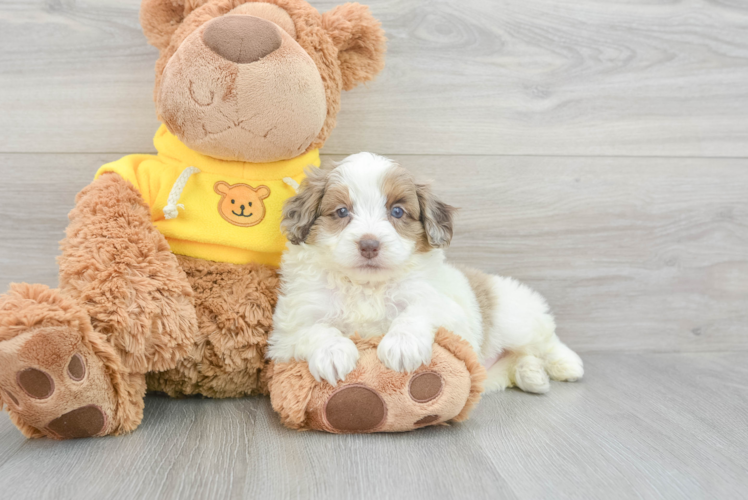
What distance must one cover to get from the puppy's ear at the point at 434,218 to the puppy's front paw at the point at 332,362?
354 mm

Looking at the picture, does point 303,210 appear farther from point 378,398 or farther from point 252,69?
point 378,398

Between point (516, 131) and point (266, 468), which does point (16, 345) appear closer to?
point (266, 468)

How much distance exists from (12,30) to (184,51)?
2.70ft

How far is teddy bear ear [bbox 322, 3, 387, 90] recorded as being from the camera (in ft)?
5.11

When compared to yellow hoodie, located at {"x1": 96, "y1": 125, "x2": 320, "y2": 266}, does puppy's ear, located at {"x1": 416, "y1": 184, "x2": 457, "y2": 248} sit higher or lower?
higher

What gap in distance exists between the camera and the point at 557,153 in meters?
2.04

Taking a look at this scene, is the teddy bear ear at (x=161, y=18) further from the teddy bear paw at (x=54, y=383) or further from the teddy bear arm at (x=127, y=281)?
the teddy bear paw at (x=54, y=383)

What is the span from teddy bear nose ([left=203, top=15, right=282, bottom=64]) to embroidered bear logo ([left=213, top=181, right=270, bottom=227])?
1.12ft

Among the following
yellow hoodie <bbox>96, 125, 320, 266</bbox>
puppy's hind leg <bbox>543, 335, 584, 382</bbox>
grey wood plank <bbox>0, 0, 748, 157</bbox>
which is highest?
grey wood plank <bbox>0, 0, 748, 157</bbox>

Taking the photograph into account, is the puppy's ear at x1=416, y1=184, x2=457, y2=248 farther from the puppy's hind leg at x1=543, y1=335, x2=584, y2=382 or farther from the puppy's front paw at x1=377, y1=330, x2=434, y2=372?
the puppy's hind leg at x1=543, y1=335, x2=584, y2=382

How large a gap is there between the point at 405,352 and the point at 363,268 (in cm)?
22

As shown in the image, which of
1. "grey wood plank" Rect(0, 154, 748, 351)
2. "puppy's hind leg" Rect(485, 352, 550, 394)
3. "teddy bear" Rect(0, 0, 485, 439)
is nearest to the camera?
"teddy bear" Rect(0, 0, 485, 439)

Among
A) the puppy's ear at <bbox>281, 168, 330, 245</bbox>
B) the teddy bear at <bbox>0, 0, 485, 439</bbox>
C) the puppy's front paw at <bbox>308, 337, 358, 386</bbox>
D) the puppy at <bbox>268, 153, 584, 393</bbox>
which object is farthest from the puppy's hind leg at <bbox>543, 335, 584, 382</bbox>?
the puppy's ear at <bbox>281, 168, 330, 245</bbox>

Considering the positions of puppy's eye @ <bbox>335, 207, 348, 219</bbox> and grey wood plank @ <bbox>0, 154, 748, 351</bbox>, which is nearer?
puppy's eye @ <bbox>335, 207, 348, 219</bbox>
